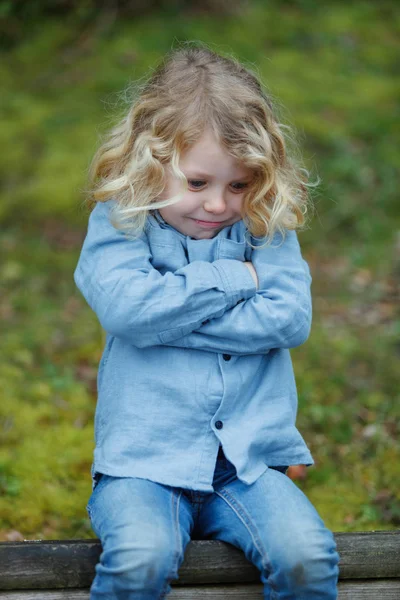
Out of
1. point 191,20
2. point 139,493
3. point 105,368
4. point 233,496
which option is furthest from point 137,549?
point 191,20

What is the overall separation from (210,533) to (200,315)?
2.26 ft

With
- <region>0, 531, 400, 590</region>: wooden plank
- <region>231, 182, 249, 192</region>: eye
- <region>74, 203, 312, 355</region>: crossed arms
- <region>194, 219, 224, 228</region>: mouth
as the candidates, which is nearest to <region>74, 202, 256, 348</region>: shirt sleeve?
<region>74, 203, 312, 355</region>: crossed arms

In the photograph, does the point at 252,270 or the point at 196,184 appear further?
the point at 252,270

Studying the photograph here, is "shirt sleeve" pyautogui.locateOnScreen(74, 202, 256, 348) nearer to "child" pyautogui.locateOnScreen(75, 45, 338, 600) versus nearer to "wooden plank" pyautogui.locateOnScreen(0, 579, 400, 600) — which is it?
"child" pyautogui.locateOnScreen(75, 45, 338, 600)

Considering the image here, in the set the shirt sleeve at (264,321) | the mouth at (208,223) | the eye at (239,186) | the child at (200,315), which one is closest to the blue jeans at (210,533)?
the child at (200,315)

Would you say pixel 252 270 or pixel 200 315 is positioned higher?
pixel 252 270

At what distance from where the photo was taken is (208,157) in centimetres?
236

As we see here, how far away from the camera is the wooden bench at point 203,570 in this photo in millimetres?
2273

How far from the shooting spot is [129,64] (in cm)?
784

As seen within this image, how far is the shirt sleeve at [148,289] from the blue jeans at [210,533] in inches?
18.4

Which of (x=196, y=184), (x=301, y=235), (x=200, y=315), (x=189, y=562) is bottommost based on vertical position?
(x=189, y=562)

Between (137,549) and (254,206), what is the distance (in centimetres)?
113

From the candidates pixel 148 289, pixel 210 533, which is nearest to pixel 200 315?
pixel 148 289

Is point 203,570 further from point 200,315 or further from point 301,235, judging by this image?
point 301,235
